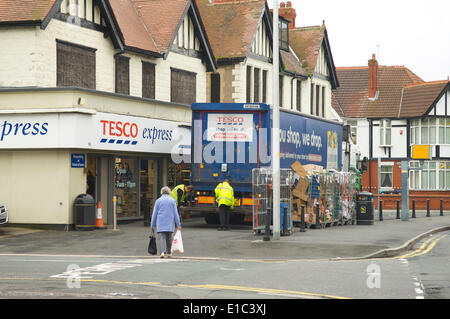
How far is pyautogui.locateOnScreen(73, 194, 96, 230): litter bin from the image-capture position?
2325 centimetres

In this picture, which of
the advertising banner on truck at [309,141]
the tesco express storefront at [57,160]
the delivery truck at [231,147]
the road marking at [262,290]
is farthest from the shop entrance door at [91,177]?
the road marking at [262,290]

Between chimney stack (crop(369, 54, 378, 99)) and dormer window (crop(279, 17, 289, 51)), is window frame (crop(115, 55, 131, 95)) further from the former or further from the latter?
chimney stack (crop(369, 54, 378, 99))

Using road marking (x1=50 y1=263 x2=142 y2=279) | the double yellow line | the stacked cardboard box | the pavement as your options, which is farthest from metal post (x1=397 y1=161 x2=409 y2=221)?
road marking (x1=50 y1=263 x2=142 y2=279)

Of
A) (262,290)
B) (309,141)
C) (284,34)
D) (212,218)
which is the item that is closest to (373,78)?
(284,34)

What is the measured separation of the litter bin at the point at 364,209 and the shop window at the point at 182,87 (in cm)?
852

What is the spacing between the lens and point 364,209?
28578mm

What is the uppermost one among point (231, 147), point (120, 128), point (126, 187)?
point (120, 128)

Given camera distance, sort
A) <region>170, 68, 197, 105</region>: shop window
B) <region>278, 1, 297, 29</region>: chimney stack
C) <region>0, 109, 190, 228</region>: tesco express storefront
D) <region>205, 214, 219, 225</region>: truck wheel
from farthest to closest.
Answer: <region>278, 1, 297, 29</region>: chimney stack < <region>170, 68, 197, 105</region>: shop window < <region>205, 214, 219, 225</region>: truck wheel < <region>0, 109, 190, 228</region>: tesco express storefront

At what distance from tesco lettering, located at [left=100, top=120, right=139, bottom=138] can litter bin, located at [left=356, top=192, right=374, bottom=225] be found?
354 inches

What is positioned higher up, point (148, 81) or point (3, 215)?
point (148, 81)

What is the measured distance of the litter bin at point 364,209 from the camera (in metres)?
28.6

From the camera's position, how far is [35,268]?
45.8ft

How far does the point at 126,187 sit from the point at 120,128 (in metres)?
2.89

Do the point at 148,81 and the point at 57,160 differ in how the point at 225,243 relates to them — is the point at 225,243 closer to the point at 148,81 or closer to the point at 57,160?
the point at 57,160
